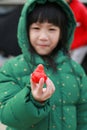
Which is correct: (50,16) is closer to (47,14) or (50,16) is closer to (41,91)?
(47,14)

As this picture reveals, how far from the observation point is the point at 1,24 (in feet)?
18.2

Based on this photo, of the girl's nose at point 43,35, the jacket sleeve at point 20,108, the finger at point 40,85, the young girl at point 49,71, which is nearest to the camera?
the finger at point 40,85

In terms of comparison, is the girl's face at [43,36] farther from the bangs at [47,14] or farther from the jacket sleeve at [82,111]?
the jacket sleeve at [82,111]

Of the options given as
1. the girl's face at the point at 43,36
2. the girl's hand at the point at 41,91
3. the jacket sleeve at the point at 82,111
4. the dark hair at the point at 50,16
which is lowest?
the jacket sleeve at the point at 82,111

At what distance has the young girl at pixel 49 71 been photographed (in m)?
2.15

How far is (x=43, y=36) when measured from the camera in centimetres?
227

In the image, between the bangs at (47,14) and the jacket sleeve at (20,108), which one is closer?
the jacket sleeve at (20,108)

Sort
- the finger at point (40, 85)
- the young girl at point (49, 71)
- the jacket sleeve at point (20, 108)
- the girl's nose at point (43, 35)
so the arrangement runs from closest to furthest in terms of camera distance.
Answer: the finger at point (40, 85) < the jacket sleeve at point (20, 108) < the young girl at point (49, 71) < the girl's nose at point (43, 35)

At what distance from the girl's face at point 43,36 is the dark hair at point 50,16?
0.9 inches

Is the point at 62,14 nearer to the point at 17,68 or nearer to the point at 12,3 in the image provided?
the point at 17,68

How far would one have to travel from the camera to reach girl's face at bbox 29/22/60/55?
228 centimetres

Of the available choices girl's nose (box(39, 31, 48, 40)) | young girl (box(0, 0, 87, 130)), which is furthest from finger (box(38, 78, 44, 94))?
girl's nose (box(39, 31, 48, 40))

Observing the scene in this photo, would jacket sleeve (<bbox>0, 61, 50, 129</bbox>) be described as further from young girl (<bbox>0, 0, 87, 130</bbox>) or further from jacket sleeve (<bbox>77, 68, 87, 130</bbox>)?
jacket sleeve (<bbox>77, 68, 87, 130</bbox>)

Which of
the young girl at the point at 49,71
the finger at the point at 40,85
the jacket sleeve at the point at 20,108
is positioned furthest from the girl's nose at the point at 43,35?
the finger at the point at 40,85
